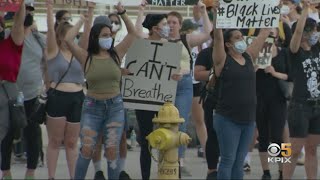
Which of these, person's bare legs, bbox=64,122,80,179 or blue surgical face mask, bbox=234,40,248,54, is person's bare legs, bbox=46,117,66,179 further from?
blue surgical face mask, bbox=234,40,248,54

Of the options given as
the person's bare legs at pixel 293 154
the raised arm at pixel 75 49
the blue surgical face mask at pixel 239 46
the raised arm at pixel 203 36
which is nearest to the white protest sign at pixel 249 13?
the blue surgical face mask at pixel 239 46

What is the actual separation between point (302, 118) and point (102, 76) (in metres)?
2.30

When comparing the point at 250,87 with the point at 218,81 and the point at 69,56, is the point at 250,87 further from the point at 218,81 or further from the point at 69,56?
the point at 69,56

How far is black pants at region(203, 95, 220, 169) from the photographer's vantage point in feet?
33.0

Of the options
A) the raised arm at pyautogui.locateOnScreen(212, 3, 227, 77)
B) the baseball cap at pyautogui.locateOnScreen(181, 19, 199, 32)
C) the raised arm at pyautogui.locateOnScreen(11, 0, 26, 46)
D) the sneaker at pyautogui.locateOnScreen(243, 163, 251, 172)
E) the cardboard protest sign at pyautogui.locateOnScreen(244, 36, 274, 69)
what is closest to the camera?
the raised arm at pyautogui.locateOnScreen(11, 0, 26, 46)

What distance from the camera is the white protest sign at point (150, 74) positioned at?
Answer: 32.2ft

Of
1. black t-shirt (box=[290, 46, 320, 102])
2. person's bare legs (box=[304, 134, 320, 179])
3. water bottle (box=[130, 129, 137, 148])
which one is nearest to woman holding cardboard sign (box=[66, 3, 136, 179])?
black t-shirt (box=[290, 46, 320, 102])

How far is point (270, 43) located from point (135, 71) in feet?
6.30

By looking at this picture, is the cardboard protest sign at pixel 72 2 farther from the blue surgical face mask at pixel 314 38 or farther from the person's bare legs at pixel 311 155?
the person's bare legs at pixel 311 155

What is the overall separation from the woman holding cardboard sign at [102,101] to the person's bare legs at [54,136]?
3.67ft

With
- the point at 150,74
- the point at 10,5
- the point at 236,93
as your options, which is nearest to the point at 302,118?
the point at 236,93

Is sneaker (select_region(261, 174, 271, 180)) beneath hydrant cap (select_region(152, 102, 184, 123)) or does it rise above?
beneath

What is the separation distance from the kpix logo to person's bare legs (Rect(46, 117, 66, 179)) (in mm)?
2521

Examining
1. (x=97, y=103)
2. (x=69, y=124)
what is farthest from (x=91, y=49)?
(x=69, y=124)
